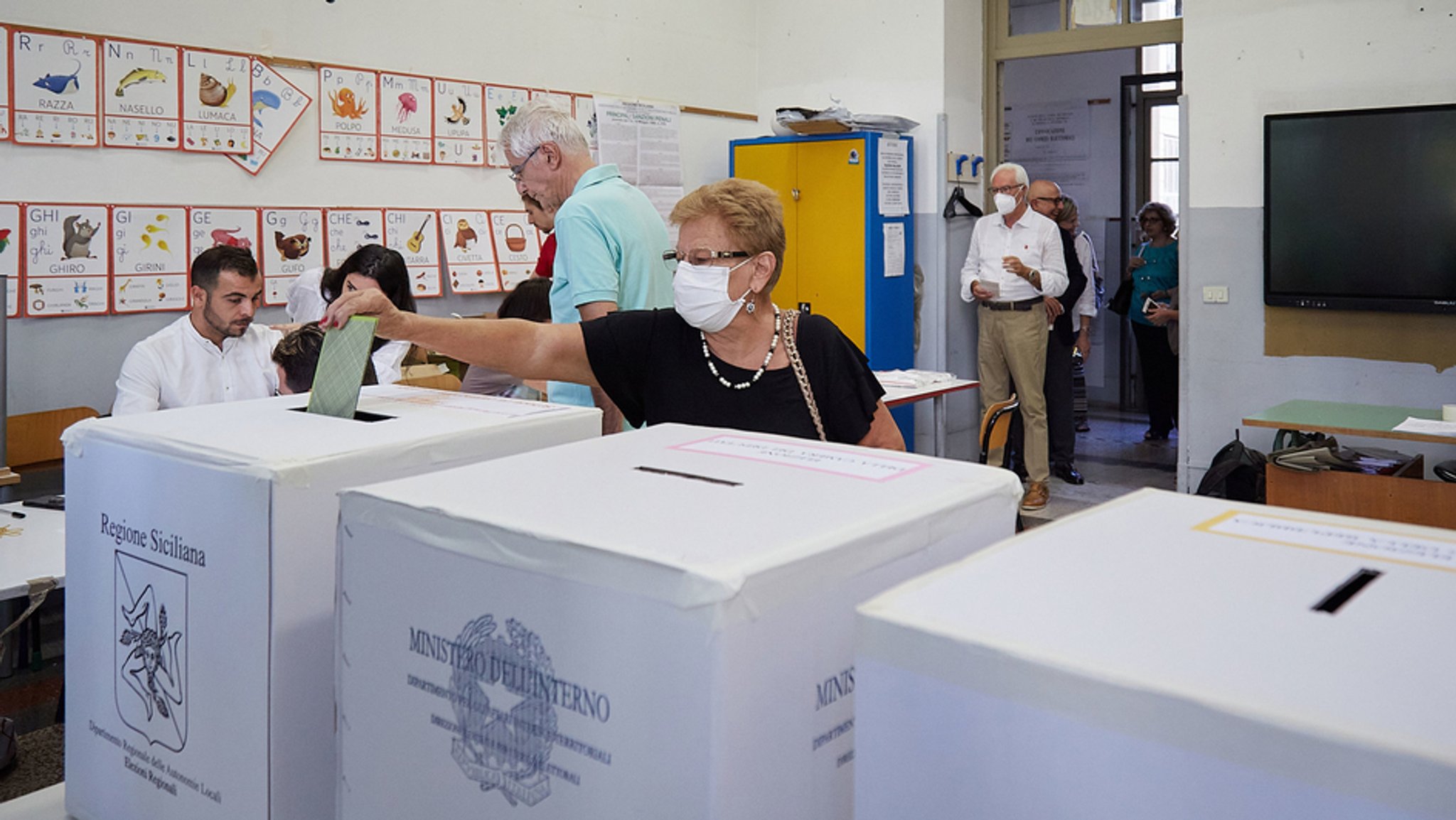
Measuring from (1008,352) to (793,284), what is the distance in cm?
127

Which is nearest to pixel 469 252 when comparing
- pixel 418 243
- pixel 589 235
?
pixel 418 243

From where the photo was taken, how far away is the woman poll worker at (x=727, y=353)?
186cm

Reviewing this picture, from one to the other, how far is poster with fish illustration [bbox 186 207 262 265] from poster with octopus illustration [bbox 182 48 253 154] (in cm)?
23

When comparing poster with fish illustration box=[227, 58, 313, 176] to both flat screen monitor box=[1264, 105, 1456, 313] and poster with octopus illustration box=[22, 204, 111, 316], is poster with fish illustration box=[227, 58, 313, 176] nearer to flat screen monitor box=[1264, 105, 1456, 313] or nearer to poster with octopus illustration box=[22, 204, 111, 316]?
poster with octopus illustration box=[22, 204, 111, 316]

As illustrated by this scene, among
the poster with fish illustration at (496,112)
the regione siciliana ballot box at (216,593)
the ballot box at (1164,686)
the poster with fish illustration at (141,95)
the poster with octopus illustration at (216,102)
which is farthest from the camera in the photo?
the poster with fish illustration at (496,112)

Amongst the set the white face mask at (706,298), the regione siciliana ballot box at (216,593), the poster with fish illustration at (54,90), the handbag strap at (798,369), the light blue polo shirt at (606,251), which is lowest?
the regione siciliana ballot box at (216,593)

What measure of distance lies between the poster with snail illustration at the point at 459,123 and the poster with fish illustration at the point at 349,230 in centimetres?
46

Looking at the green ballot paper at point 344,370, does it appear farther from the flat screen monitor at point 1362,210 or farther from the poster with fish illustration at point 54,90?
the flat screen monitor at point 1362,210

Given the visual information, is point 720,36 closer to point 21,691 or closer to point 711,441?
point 21,691

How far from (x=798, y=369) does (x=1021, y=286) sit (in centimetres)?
457

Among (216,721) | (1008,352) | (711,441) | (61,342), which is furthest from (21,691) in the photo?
(1008,352)

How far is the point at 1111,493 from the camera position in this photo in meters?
6.19

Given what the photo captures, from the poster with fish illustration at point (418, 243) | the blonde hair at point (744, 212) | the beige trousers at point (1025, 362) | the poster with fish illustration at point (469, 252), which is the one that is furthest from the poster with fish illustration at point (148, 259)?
the beige trousers at point (1025, 362)

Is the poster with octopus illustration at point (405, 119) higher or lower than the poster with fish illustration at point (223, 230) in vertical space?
higher
